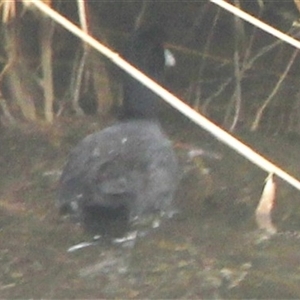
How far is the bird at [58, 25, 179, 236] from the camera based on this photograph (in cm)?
303

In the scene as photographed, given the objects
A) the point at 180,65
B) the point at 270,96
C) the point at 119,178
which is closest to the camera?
the point at 119,178

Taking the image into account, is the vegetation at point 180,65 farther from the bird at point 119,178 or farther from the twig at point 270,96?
the bird at point 119,178

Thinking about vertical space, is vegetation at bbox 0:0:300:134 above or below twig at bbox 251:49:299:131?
above

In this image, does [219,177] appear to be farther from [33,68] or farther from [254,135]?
[33,68]

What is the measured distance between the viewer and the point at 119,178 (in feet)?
10.00

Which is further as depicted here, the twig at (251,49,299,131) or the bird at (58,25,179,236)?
the twig at (251,49,299,131)

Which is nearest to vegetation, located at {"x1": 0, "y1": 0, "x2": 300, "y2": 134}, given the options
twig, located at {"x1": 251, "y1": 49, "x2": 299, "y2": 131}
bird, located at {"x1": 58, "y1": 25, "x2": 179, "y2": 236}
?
twig, located at {"x1": 251, "y1": 49, "x2": 299, "y2": 131}

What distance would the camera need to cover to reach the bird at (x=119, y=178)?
303 centimetres

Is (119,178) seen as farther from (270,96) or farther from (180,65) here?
(180,65)

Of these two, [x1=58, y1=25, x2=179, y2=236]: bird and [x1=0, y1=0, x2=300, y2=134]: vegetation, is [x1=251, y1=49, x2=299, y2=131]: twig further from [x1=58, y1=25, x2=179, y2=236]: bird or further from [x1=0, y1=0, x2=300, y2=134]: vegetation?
[x1=58, y1=25, x2=179, y2=236]: bird

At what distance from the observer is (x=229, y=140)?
87.9 inches

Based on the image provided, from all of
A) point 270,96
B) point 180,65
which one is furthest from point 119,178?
point 180,65

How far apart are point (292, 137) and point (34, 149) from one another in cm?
90

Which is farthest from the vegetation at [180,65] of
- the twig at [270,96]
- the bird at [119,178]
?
the bird at [119,178]
